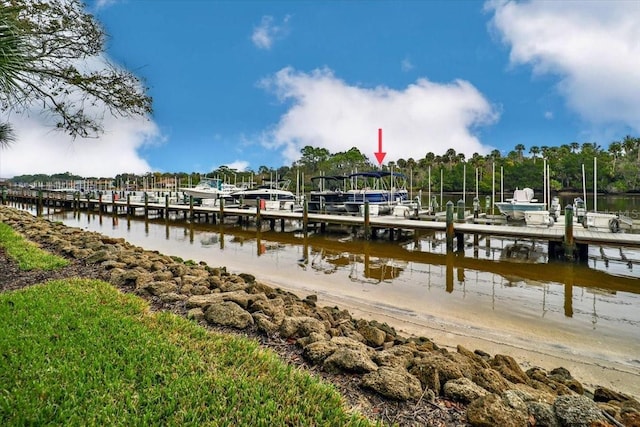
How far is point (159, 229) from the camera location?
23875 millimetres

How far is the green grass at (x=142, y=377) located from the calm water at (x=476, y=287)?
4.04 metres

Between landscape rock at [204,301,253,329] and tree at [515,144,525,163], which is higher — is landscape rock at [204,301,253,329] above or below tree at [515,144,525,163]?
below

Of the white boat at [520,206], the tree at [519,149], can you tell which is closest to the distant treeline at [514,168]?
the tree at [519,149]

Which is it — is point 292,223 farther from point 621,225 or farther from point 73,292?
point 73,292

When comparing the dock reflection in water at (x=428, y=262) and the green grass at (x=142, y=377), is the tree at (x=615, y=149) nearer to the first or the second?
the dock reflection in water at (x=428, y=262)

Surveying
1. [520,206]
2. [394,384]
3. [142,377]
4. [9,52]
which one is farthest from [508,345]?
[520,206]

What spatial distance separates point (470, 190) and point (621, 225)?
50.2 metres

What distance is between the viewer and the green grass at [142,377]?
2525 millimetres

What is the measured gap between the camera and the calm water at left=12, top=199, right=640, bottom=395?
20.7 feet

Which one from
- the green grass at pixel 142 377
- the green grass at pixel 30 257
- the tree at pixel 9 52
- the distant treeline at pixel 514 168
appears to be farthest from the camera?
the distant treeline at pixel 514 168

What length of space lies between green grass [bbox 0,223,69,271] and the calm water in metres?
4.97

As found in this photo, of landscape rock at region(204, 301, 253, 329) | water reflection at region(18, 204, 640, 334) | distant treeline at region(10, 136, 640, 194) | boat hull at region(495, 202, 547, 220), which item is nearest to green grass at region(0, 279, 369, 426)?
landscape rock at region(204, 301, 253, 329)

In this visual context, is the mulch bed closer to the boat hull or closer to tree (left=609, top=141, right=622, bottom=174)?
the boat hull

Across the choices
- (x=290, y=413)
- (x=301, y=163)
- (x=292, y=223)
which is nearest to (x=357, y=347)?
(x=290, y=413)
